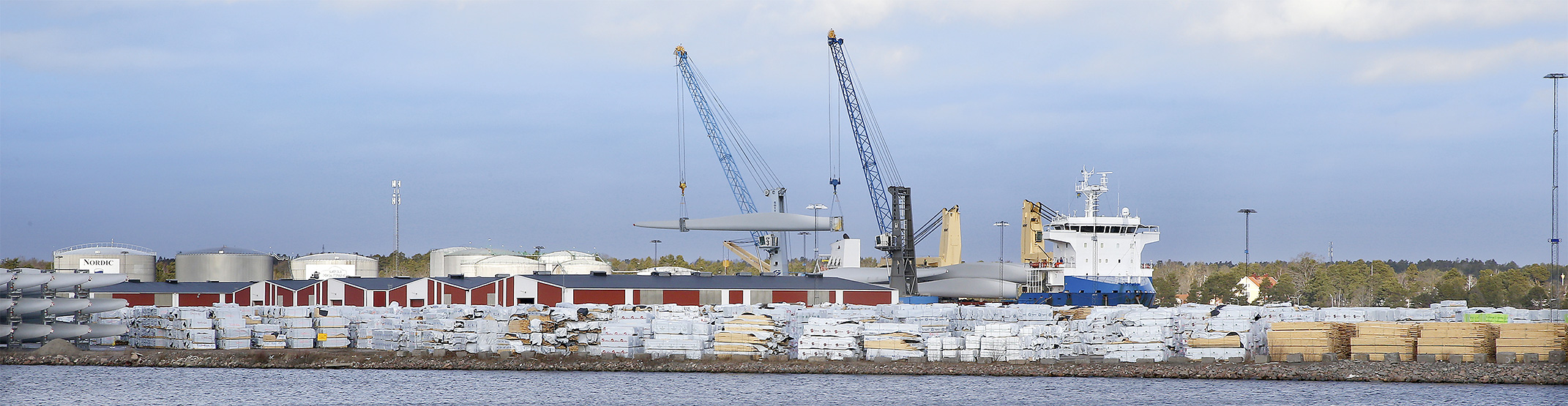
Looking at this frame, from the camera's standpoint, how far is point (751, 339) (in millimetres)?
39500

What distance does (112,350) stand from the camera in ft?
147

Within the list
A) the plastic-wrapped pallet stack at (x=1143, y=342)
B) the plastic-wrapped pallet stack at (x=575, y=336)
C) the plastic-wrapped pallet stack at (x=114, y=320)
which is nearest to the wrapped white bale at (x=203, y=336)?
the plastic-wrapped pallet stack at (x=114, y=320)

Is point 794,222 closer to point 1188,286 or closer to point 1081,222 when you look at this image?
point 1081,222

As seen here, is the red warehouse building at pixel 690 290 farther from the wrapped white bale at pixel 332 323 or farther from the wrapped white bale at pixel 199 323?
the wrapped white bale at pixel 199 323

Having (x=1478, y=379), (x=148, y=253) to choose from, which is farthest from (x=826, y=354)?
(x=148, y=253)

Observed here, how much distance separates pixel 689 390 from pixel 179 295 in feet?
125

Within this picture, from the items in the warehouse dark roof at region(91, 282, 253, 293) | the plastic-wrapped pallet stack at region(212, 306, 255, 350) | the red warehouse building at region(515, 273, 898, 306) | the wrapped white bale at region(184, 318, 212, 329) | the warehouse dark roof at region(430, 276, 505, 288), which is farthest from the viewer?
the warehouse dark roof at region(91, 282, 253, 293)

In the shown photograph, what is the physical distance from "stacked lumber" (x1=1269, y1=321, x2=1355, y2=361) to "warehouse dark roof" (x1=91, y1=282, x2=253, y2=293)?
1893 inches

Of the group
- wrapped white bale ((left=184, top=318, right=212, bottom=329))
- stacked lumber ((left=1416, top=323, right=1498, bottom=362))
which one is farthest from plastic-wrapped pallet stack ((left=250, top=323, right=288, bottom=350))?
stacked lumber ((left=1416, top=323, right=1498, bottom=362))

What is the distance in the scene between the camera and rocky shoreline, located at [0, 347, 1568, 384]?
3547cm

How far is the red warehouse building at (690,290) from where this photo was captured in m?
57.5

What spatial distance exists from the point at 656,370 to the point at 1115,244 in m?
42.3

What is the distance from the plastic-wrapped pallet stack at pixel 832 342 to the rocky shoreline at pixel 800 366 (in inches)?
14.0

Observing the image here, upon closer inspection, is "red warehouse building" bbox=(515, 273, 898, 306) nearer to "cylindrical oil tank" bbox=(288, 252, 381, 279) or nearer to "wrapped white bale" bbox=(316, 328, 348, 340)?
"wrapped white bale" bbox=(316, 328, 348, 340)
